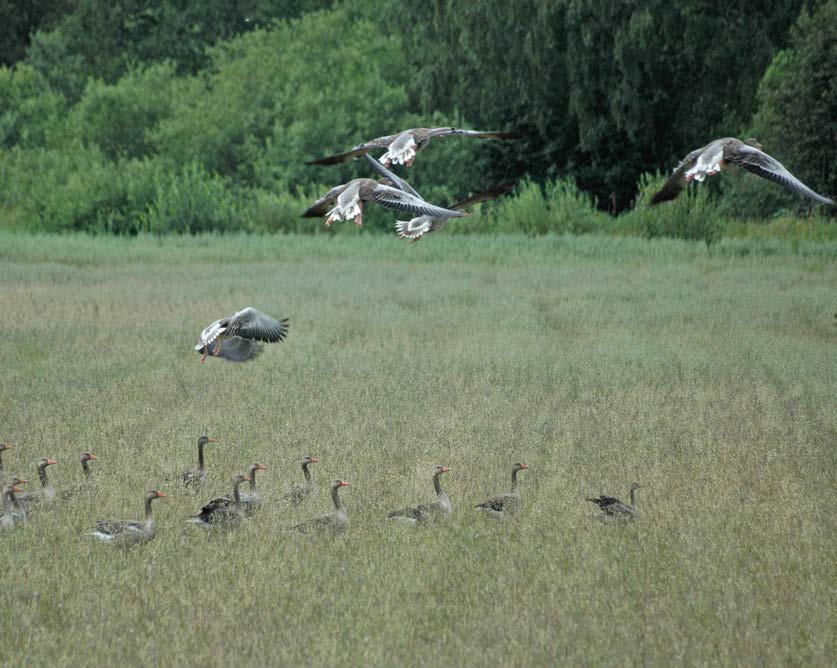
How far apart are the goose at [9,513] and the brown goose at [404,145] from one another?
2.95 metres

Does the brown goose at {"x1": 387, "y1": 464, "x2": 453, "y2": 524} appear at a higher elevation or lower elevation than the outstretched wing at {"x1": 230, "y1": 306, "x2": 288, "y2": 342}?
lower

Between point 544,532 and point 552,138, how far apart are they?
92.6ft

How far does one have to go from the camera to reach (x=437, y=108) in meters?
33.5

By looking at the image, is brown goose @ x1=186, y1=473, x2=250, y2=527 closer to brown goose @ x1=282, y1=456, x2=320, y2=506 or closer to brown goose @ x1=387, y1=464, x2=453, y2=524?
brown goose @ x1=282, y1=456, x2=320, y2=506

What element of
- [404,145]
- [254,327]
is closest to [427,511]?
[254,327]

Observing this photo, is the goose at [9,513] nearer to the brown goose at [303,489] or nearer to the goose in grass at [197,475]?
the goose in grass at [197,475]

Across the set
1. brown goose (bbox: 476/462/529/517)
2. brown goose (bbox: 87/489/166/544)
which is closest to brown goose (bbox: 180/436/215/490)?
brown goose (bbox: 87/489/166/544)

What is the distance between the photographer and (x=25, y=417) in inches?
413

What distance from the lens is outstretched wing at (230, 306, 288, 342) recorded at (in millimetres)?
8719

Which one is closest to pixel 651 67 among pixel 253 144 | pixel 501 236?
pixel 501 236

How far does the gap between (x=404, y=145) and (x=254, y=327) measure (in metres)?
3.00

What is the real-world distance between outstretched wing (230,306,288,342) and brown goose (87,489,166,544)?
1.85 m

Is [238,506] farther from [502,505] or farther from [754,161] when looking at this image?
[754,161]

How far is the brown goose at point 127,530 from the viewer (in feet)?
23.3
